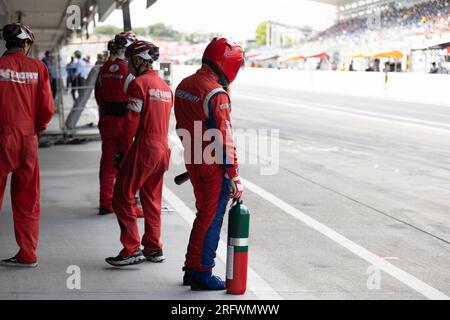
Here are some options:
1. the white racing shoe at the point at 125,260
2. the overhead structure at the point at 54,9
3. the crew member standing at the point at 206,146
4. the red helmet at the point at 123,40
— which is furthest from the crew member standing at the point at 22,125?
the overhead structure at the point at 54,9

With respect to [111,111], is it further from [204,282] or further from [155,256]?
[204,282]

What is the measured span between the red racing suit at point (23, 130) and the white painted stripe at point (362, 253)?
3.12 metres

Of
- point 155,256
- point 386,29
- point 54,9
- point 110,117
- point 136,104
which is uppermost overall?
point 386,29

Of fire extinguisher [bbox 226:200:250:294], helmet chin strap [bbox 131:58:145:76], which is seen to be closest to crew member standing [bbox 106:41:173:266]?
helmet chin strap [bbox 131:58:145:76]

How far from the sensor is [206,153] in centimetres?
587

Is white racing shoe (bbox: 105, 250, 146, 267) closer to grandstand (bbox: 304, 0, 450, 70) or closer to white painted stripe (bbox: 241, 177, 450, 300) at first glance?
white painted stripe (bbox: 241, 177, 450, 300)

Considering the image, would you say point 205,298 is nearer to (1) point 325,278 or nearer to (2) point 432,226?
(1) point 325,278

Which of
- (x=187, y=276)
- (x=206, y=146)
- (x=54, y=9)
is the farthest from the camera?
(x=54, y=9)

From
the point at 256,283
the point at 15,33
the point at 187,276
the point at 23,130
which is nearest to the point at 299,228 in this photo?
the point at 256,283

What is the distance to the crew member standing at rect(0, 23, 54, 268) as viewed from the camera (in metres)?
6.48

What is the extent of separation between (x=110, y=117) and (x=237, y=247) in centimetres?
371

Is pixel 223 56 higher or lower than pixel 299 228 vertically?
higher
